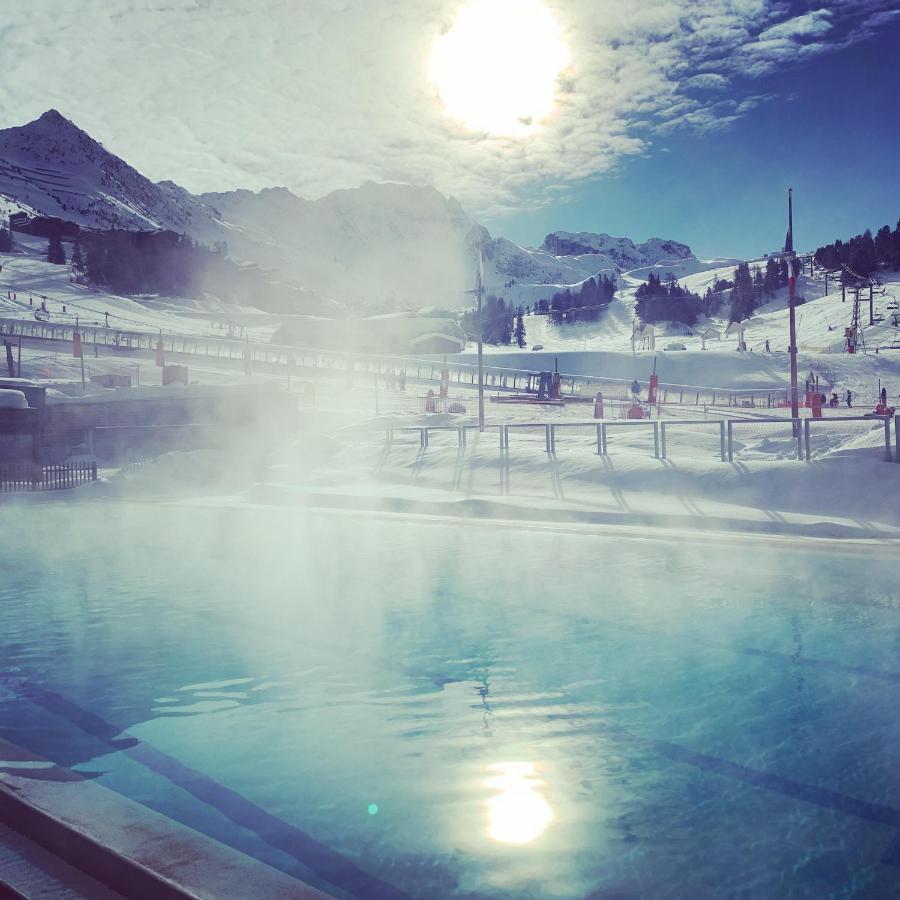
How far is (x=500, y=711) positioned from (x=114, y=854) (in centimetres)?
405

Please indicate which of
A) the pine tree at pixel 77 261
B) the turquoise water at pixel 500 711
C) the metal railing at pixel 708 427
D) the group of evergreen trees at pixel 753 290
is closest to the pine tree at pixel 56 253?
the pine tree at pixel 77 261

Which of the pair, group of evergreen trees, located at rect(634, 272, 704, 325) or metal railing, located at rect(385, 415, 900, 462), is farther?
group of evergreen trees, located at rect(634, 272, 704, 325)

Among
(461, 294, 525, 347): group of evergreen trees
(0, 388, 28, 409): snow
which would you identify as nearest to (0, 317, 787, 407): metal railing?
(0, 388, 28, 409): snow

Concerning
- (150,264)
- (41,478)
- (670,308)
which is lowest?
(41,478)

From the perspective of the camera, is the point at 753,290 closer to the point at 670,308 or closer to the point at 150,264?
the point at 670,308

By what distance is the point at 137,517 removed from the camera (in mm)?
20234

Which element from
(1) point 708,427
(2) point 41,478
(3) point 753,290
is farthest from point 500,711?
(3) point 753,290

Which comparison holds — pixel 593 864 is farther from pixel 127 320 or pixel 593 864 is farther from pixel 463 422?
pixel 127 320

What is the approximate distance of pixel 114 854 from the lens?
11.9ft

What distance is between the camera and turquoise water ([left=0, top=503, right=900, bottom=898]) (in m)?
4.84

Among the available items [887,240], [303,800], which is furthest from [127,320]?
[887,240]

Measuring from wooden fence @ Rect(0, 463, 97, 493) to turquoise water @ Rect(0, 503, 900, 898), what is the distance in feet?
42.3

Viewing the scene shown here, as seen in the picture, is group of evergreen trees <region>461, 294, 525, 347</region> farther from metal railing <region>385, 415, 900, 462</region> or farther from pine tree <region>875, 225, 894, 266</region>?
metal railing <region>385, 415, 900, 462</region>

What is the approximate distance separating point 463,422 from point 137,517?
17248 millimetres
